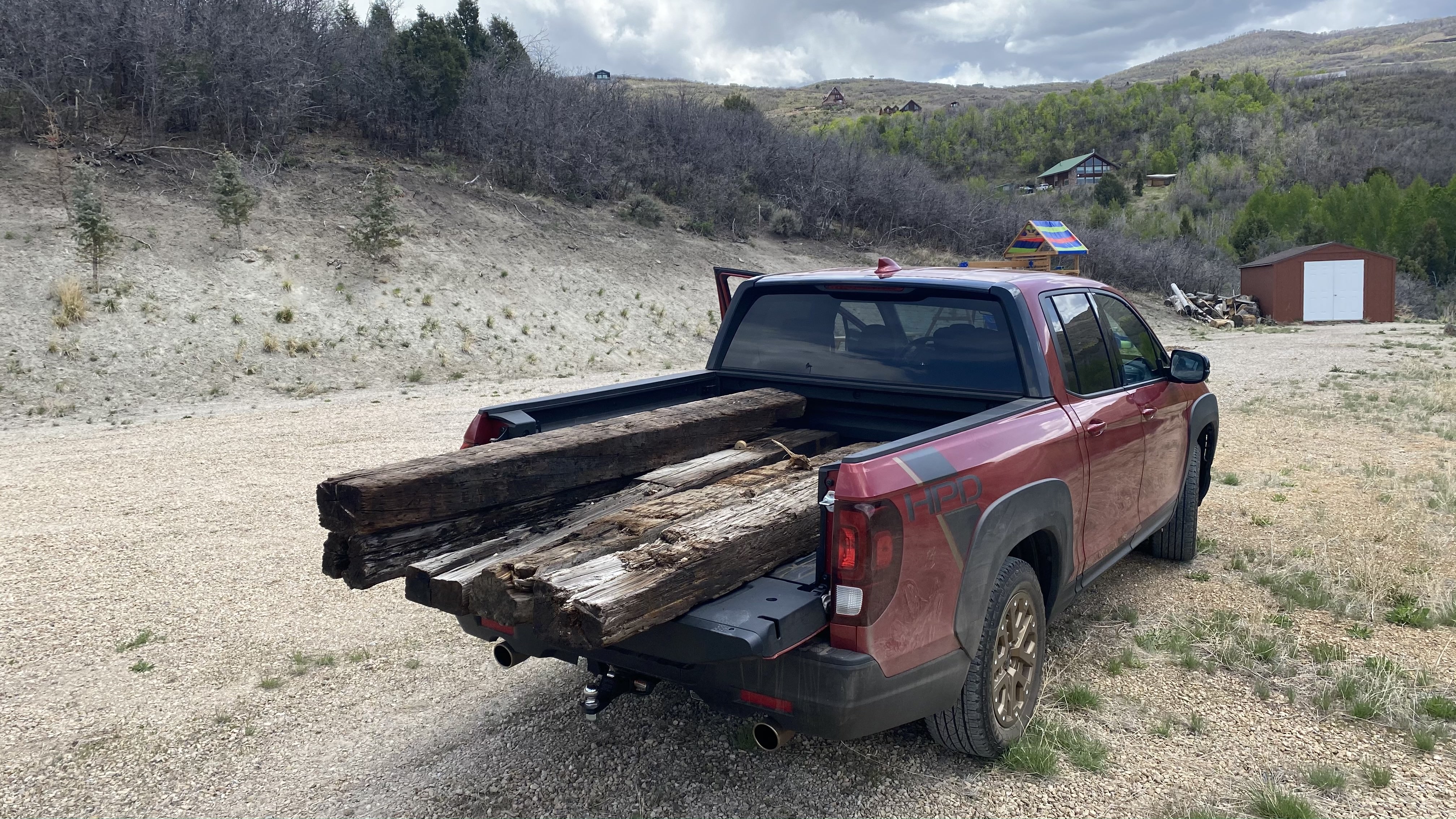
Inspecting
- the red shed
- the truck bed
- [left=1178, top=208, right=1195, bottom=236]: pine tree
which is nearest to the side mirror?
A: the truck bed

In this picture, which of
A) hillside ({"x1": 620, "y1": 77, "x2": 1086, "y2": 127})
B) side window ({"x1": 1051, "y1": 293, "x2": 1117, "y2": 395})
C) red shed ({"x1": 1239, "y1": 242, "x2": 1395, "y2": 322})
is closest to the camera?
side window ({"x1": 1051, "y1": 293, "x2": 1117, "y2": 395})

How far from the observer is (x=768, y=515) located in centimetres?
286

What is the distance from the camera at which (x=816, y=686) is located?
99.7 inches

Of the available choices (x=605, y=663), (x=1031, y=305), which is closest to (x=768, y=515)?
(x=605, y=663)

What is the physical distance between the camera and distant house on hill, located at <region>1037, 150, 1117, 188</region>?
76500mm

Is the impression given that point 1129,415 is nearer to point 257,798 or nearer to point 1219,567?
point 1219,567

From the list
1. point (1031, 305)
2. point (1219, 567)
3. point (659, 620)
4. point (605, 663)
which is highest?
point (1031, 305)

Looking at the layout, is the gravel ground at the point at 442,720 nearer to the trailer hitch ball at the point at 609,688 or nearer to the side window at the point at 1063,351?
the trailer hitch ball at the point at 609,688

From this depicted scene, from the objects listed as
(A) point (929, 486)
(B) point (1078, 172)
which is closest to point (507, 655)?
(A) point (929, 486)

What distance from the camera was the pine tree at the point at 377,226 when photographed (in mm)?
20312

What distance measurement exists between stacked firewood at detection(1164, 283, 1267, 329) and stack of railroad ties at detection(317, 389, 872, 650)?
120 feet

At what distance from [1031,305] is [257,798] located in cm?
357

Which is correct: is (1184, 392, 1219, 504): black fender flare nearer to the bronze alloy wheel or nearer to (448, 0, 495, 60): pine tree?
the bronze alloy wheel

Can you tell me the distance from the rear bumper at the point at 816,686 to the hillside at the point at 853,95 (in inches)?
3222
